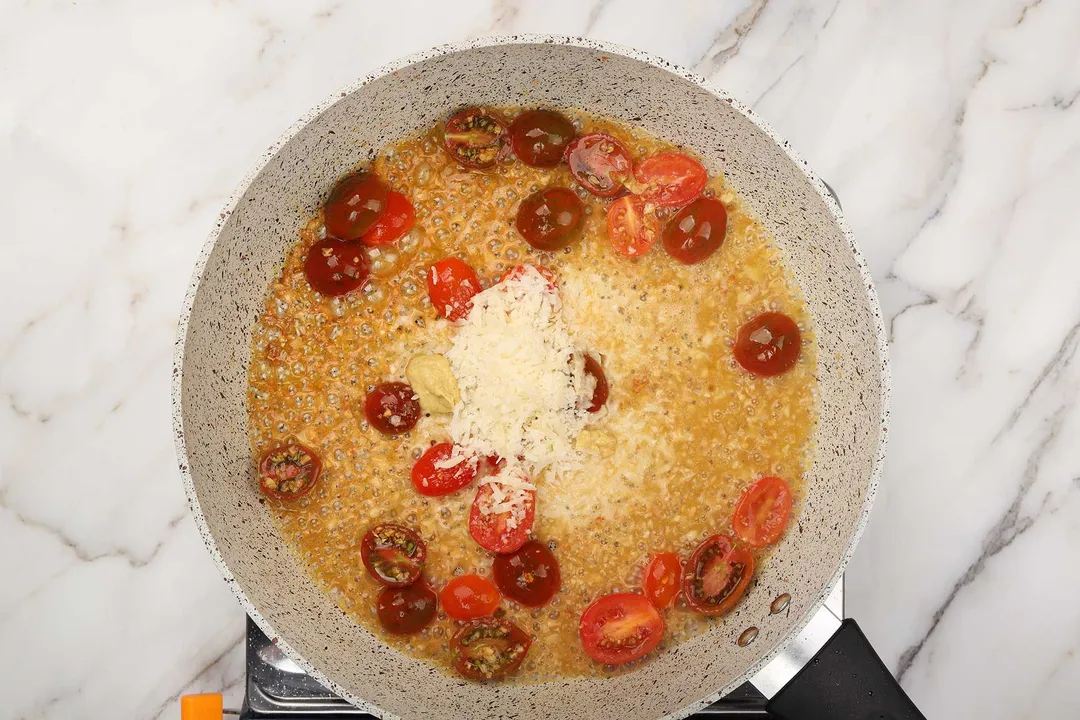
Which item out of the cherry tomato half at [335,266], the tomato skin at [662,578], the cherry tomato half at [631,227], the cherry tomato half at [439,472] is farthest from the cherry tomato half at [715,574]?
the cherry tomato half at [335,266]

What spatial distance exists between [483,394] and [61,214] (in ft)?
2.92

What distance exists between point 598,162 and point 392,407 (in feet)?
1.74

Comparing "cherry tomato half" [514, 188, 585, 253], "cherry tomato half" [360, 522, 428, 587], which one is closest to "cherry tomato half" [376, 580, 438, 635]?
"cherry tomato half" [360, 522, 428, 587]

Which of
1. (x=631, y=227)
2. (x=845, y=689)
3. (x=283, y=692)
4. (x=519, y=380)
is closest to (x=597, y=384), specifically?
(x=519, y=380)

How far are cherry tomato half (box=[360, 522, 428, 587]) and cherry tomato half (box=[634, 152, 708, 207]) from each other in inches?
27.5

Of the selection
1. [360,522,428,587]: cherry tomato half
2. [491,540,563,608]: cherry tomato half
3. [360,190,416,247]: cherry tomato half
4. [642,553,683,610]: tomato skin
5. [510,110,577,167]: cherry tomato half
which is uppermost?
[510,110,577,167]: cherry tomato half

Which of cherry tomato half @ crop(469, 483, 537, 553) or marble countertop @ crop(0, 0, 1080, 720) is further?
marble countertop @ crop(0, 0, 1080, 720)

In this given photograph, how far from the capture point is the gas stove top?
52.5 inches

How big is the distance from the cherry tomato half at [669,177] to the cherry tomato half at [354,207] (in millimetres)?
437

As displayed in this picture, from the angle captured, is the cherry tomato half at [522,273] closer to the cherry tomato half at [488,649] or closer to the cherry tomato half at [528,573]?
the cherry tomato half at [528,573]

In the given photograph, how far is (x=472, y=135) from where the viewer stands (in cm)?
138

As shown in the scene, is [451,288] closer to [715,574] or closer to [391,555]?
[391,555]

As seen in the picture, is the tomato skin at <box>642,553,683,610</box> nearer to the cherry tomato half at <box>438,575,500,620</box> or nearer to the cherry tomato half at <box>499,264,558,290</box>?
the cherry tomato half at <box>438,575,500,620</box>

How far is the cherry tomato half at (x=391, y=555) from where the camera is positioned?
4.43 ft
